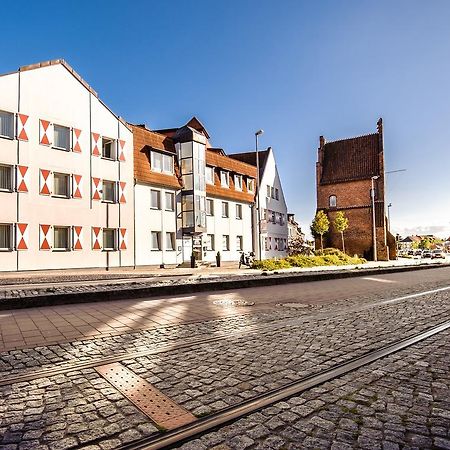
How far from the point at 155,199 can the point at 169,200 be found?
134cm

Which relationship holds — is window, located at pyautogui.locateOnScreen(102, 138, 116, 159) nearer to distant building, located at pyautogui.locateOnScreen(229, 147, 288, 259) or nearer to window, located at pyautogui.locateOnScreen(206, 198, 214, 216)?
window, located at pyautogui.locateOnScreen(206, 198, 214, 216)

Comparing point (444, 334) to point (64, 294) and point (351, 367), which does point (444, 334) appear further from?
point (64, 294)

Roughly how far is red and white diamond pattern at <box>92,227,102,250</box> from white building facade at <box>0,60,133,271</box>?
0.12 feet

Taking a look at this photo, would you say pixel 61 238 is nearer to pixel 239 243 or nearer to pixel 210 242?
pixel 210 242

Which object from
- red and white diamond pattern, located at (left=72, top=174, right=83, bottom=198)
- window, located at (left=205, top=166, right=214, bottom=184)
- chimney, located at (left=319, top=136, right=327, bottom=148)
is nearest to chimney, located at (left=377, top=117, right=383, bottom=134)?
chimney, located at (left=319, top=136, right=327, bottom=148)

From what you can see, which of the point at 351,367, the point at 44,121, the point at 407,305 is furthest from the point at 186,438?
the point at 44,121

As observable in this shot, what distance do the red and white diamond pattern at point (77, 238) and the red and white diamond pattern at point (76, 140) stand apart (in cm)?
468

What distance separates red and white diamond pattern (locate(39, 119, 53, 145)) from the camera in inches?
877

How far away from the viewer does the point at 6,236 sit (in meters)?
20.9

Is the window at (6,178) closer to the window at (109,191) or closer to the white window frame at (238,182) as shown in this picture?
the window at (109,191)

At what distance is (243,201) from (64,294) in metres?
Result: 29.6

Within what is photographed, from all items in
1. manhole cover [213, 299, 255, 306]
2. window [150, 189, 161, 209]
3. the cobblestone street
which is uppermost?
window [150, 189, 161, 209]

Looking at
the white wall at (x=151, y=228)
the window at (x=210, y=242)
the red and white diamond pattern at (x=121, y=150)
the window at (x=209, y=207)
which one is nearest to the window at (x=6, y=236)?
the white wall at (x=151, y=228)

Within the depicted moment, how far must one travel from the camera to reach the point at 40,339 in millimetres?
5887
